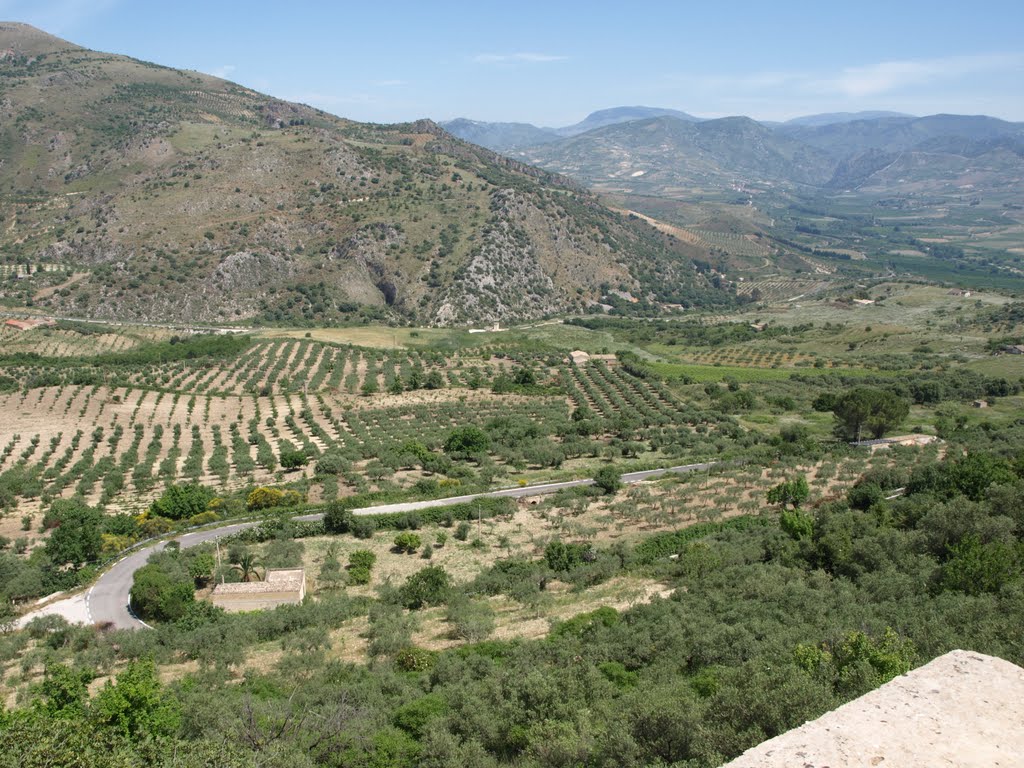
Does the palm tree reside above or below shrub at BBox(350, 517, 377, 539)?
above

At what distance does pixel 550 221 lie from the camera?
504 feet

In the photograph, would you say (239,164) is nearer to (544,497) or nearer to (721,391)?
(721,391)

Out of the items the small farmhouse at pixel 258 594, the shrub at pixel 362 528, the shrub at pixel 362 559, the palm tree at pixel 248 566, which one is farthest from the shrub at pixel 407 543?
the palm tree at pixel 248 566

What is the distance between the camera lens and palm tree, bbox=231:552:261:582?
3219 cm

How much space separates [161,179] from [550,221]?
251 feet

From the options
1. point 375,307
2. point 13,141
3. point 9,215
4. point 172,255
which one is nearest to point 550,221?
point 375,307

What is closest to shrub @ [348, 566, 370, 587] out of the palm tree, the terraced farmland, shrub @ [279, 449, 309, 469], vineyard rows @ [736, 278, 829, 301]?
the palm tree

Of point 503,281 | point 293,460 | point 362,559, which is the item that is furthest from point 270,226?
point 362,559

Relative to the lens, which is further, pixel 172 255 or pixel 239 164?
pixel 239 164

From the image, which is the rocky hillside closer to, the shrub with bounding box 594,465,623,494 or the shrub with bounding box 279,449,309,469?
the shrub with bounding box 279,449,309,469

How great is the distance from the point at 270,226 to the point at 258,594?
383 ft

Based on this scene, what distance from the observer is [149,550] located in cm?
3650

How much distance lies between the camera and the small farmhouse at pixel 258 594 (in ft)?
97.5

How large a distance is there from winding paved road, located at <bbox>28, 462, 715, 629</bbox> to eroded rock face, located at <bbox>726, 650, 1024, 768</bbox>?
25.6 meters
